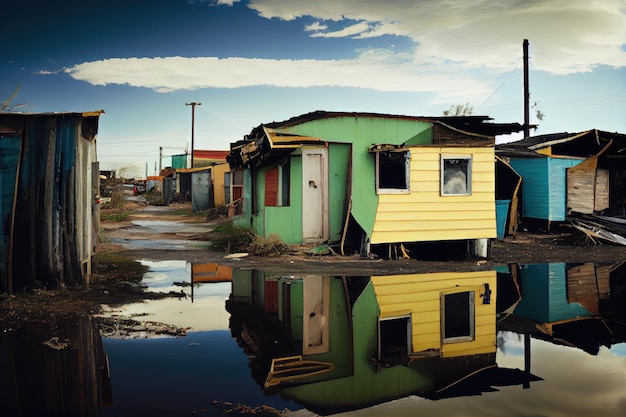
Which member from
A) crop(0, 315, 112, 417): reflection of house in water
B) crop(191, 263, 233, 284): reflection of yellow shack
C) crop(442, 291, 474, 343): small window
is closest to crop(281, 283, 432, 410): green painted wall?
crop(442, 291, 474, 343): small window

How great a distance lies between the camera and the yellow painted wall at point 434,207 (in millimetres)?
13102

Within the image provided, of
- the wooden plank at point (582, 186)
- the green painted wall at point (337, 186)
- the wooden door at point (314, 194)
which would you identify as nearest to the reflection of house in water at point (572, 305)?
the green painted wall at point (337, 186)

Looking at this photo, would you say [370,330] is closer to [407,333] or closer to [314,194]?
[407,333]

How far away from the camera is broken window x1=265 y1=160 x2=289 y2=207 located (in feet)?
44.9

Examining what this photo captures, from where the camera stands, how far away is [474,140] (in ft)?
45.1

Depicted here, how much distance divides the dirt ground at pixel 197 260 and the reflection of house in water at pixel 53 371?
67 centimetres

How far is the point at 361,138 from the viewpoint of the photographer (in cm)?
1354

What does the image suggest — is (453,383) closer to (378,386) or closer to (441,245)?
(378,386)

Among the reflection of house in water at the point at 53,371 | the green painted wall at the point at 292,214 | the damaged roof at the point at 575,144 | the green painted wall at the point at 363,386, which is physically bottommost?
the green painted wall at the point at 363,386

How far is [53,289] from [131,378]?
→ 4.27m

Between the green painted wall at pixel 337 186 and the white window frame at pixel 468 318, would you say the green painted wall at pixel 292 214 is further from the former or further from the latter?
the white window frame at pixel 468 318

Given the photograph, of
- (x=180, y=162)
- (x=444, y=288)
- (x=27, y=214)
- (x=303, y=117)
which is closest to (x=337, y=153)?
(x=303, y=117)

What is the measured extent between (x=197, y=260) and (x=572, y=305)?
828 centimetres

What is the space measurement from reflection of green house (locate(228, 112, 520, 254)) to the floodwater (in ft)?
14.1
